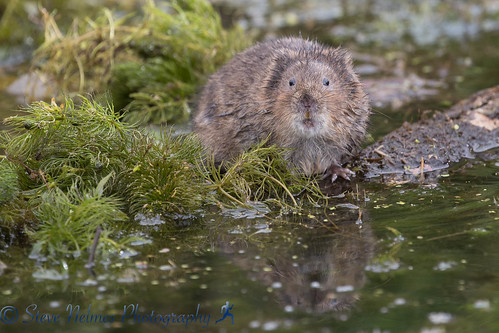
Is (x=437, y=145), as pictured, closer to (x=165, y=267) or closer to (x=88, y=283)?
(x=165, y=267)

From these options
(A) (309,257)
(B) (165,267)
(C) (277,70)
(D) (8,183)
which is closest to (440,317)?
(A) (309,257)

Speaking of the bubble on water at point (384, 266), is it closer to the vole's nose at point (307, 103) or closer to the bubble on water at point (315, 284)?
the bubble on water at point (315, 284)

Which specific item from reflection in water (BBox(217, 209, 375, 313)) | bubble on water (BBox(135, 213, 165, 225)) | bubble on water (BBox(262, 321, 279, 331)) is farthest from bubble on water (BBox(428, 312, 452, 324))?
bubble on water (BBox(135, 213, 165, 225))

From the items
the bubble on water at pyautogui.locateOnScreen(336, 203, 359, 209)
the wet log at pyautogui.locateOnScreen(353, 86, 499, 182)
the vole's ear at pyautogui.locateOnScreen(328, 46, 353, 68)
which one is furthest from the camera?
the wet log at pyautogui.locateOnScreen(353, 86, 499, 182)

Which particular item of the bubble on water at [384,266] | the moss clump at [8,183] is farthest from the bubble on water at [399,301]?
the moss clump at [8,183]

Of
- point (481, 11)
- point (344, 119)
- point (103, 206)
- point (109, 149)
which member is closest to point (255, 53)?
point (344, 119)

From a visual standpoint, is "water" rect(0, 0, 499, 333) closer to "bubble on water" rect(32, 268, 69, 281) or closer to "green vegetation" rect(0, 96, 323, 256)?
"bubble on water" rect(32, 268, 69, 281)

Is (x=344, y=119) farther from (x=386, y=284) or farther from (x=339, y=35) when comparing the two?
(x=339, y=35)
